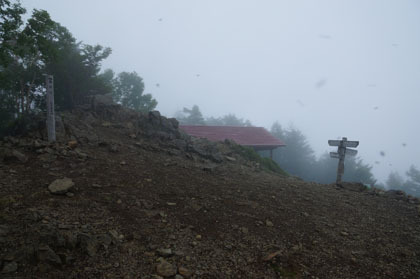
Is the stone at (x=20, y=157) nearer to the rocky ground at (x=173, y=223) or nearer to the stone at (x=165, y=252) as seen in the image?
the rocky ground at (x=173, y=223)

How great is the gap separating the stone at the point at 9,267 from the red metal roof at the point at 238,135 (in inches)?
679

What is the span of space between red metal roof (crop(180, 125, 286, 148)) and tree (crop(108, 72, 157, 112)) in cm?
757

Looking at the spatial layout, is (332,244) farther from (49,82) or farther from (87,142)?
(49,82)

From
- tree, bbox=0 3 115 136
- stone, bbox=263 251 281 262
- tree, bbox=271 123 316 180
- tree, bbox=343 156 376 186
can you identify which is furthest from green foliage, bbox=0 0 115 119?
tree, bbox=343 156 376 186

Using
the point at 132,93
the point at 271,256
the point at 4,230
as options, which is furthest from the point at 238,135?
the point at 4,230

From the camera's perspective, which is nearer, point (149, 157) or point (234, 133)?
point (149, 157)

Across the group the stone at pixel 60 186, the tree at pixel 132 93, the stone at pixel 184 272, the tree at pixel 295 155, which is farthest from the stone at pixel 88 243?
the tree at pixel 295 155

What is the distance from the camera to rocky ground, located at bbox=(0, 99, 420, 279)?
2.85 metres

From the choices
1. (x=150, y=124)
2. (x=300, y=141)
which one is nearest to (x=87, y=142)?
(x=150, y=124)

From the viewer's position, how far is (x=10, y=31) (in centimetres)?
720

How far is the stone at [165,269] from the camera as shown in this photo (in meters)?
2.73

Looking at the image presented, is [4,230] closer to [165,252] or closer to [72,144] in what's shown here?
[165,252]

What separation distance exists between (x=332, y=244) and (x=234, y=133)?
17.5 meters

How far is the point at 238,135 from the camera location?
20.9 meters
